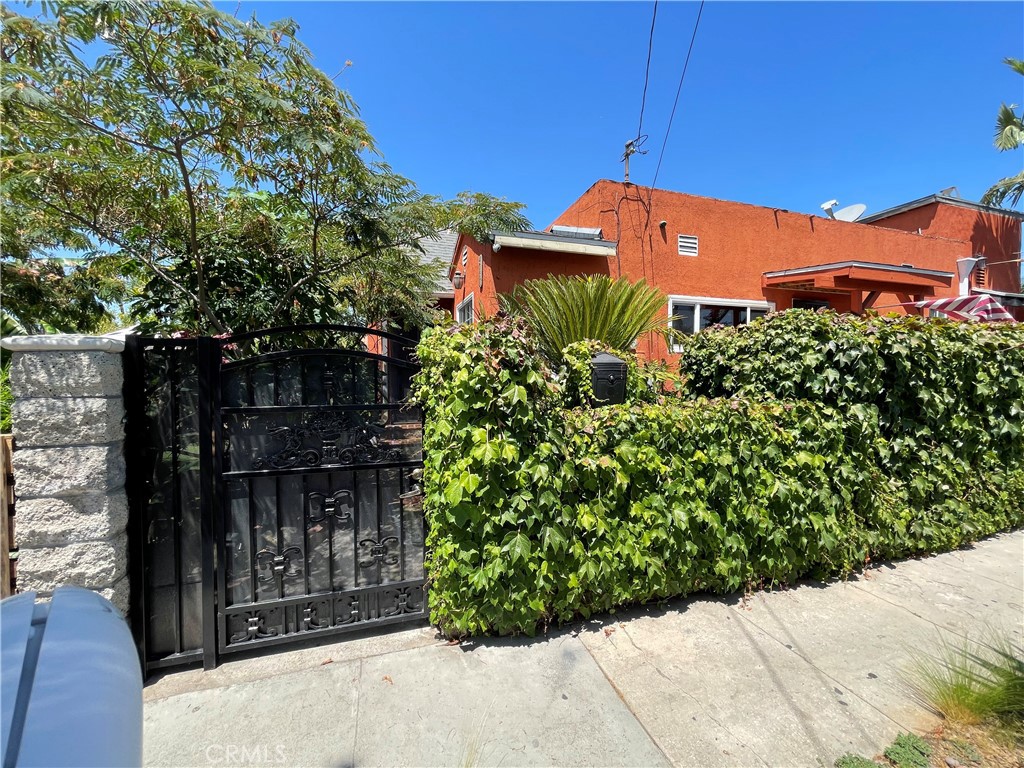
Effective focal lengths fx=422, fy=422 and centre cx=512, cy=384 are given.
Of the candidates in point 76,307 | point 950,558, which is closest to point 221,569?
point 76,307

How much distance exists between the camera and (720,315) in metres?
9.05

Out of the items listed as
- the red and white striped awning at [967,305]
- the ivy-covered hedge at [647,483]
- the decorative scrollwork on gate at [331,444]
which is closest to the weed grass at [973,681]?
the ivy-covered hedge at [647,483]

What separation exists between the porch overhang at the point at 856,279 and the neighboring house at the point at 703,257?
0.02m

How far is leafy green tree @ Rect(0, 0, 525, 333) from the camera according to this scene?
279cm

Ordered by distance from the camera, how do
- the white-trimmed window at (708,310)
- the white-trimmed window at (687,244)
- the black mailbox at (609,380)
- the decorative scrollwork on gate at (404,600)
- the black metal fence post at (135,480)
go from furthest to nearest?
the white-trimmed window at (708,310) → the white-trimmed window at (687,244) → the black mailbox at (609,380) → the decorative scrollwork on gate at (404,600) → the black metal fence post at (135,480)

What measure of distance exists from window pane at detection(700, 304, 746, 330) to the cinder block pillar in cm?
911

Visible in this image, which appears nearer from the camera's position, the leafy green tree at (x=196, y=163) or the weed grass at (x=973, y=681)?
the weed grass at (x=973, y=681)

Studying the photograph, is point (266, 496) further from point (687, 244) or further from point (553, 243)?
point (687, 244)

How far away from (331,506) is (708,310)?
28.0 feet

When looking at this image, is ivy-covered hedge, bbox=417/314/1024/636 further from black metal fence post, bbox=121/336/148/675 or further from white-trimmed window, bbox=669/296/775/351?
white-trimmed window, bbox=669/296/775/351

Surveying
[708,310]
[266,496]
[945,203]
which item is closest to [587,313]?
[266,496]

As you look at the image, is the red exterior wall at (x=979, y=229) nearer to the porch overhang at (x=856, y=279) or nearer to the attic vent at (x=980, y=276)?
the attic vent at (x=980, y=276)

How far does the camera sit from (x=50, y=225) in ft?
11.8

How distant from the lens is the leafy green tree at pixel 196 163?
9.17 ft
